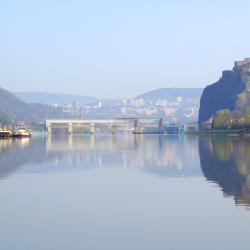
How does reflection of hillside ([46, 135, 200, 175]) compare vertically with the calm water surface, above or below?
below

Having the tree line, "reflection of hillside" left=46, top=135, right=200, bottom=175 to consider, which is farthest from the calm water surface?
the tree line

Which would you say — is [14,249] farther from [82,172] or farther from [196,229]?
[82,172]

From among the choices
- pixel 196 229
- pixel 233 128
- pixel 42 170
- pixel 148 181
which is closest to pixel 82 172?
pixel 42 170

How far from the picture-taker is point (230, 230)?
60.4 ft

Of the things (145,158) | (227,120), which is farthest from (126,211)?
(227,120)

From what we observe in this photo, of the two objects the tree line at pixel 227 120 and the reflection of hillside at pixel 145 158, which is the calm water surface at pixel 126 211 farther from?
the tree line at pixel 227 120

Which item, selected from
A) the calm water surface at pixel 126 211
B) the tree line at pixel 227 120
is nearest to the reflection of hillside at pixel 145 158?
the calm water surface at pixel 126 211

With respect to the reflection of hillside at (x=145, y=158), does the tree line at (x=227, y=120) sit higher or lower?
higher

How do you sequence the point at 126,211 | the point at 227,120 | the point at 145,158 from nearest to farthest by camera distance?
the point at 126,211
the point at 145,158
the point at 227,120

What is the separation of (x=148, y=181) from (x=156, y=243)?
16848 millimetres

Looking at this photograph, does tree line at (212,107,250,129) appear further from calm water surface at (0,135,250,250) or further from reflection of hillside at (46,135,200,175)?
calm water surface at (0,135,250,250)

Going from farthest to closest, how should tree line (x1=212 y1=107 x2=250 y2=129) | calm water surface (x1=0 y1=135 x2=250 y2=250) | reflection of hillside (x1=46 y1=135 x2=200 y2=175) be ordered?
tree line (x1=212 y1=107 x2=250 y2=129) < reflection of hillside (x1=46 y1=135 x2=200 y2=175) < calm water surface (x1=0 y1=135 x2=250 y2=250)

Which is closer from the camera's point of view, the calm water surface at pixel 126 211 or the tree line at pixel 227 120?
the calm water surface at pixel 126 211

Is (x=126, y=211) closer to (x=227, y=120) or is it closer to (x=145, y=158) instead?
(x=145, y=158)
